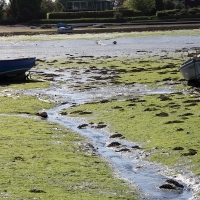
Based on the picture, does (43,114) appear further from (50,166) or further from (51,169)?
(51,169)

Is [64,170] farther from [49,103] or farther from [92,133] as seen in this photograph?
[49,103]

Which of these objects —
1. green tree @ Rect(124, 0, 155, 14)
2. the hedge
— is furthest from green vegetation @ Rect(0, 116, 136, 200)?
green tree @ Rect(124, 0, 155, 14)

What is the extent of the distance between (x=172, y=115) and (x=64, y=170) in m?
9.29

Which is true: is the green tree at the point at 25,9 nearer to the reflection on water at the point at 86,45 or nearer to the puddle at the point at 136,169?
the reflection on water at the point at 86,45

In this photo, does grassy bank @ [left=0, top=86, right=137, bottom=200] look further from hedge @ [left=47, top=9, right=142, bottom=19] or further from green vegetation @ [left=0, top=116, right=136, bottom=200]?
hedge @ [left=47, top=9, right=142, bottom=19]

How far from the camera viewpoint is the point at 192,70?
3688cm

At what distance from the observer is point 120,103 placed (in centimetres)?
3089

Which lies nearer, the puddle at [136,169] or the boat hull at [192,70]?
the puddle at [136,169]

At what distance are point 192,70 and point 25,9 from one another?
10739cm

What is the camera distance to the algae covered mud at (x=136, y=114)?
719 inches

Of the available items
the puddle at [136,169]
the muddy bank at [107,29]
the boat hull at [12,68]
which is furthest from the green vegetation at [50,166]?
the muddy bank at [107,29]

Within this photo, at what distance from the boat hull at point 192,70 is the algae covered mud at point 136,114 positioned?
573mm

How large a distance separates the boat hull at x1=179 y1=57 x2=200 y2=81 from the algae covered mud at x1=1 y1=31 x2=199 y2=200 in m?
0.57

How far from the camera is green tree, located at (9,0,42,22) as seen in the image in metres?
142
